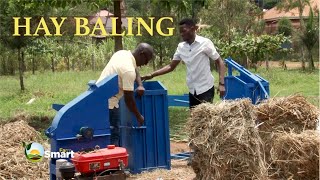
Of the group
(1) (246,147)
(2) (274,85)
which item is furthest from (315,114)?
(2) (274,85)

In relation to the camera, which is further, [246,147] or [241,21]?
[241,21]

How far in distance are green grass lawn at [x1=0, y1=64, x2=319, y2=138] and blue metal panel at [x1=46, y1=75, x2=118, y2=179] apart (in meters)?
3.82

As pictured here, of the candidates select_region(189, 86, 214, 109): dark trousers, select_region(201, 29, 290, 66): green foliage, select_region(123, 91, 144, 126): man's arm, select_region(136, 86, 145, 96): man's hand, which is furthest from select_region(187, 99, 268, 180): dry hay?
select_region(201, 29, 290, 66): green foliage

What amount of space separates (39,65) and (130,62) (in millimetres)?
19916

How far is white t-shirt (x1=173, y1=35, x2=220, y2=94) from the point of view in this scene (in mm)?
6445

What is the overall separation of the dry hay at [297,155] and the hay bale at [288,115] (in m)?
0.19

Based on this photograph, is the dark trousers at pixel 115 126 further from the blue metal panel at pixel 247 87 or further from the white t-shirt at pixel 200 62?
the blue metal panel at pixel 247 87

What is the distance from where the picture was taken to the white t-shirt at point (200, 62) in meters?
6.45

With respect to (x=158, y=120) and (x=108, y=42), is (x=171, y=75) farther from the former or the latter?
(x=158, y=120)

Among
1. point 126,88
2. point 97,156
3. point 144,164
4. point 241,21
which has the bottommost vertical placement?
point 144,164

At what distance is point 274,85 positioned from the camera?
17.8 m

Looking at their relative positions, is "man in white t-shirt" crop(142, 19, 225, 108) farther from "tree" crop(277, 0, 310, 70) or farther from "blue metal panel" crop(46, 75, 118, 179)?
"tree" crop(277, 0, 310, 70)

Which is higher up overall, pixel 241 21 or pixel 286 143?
pixel 241 21

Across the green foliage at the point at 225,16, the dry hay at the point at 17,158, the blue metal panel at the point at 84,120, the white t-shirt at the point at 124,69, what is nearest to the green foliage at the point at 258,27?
the green foliage at the point at 225,16
